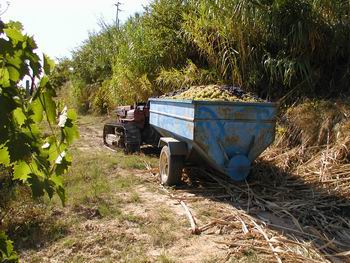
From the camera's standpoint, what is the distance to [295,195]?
618 cm

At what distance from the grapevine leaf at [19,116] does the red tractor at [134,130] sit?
8.32 m

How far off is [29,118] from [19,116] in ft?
0.09

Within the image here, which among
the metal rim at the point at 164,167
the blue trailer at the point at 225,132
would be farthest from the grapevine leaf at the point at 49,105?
the metal rim at the point at 164,167

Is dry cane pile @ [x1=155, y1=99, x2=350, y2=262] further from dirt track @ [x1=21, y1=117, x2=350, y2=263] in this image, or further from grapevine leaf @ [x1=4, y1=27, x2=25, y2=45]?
grapevine leaf @ [x1=4, y1=27, x2=25, y2=45]

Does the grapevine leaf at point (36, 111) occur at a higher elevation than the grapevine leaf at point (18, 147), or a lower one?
higher

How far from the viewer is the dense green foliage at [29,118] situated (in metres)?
1.18

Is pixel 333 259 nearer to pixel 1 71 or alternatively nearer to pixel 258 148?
pixel 258 148

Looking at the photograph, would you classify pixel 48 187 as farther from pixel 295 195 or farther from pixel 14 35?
pixel 295 195

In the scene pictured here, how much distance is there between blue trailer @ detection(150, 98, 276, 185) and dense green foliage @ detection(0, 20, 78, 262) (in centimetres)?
464

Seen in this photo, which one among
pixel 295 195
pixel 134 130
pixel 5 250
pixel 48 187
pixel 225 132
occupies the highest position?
pixel 48 187

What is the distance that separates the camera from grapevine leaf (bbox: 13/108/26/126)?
1.21 meters

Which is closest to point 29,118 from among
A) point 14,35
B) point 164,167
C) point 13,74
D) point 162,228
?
point 13,74

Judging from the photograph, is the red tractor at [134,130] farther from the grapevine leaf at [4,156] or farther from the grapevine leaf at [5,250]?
the grapevine leaf at [4,156]

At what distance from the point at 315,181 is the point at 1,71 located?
599 centimetres
